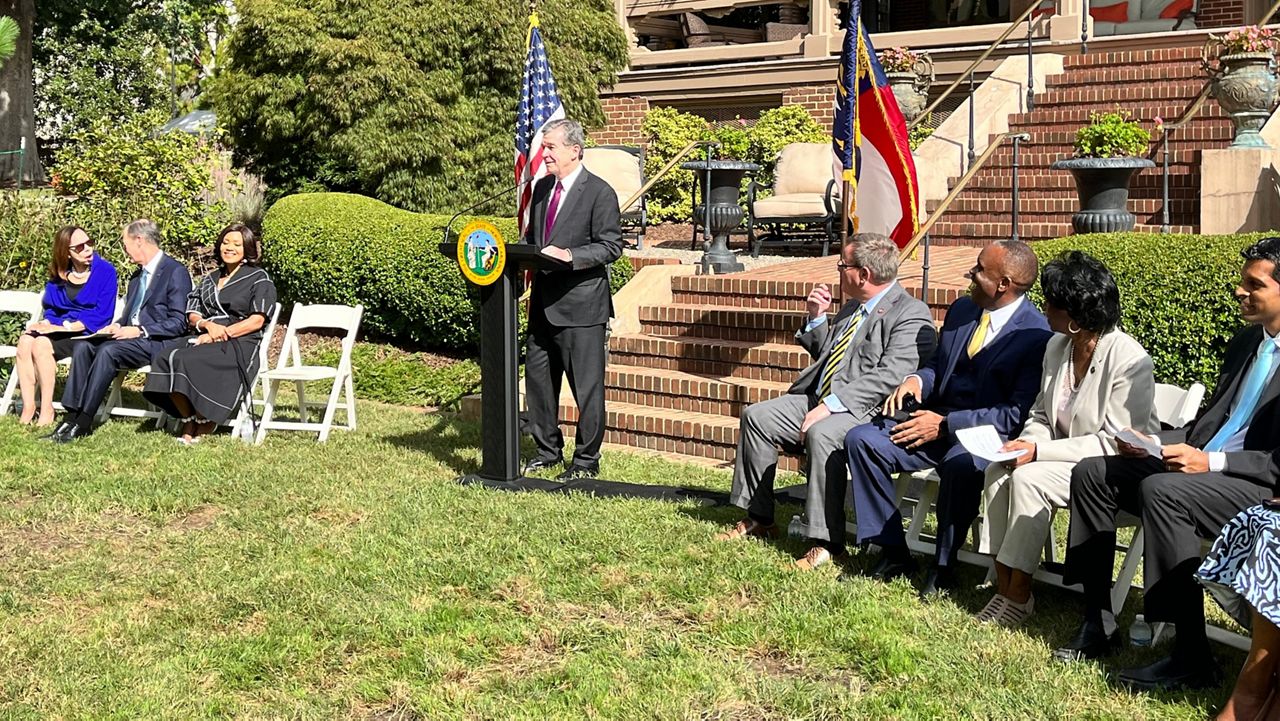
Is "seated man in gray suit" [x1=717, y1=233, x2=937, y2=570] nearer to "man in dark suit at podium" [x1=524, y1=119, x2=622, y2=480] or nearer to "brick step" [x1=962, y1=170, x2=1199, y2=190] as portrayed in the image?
"man in dark suit at podium" [x1=524, y1=119, x2=622, y2=480]

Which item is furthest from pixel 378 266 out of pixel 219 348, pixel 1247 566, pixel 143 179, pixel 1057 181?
pixel 1247 566

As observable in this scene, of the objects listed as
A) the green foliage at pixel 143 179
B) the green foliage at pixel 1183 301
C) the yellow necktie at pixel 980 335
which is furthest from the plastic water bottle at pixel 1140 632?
the green foliage at pixel 143 179

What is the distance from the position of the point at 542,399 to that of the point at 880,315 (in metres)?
2.40

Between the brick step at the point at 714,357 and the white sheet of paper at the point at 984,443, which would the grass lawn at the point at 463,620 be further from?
the brick step at the point at 714,357

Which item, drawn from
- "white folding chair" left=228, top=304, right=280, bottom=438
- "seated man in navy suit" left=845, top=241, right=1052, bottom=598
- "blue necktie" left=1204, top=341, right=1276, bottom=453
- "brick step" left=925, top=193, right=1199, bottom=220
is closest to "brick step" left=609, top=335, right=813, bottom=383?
"white folding chair" left=228, top=304, right=280, bottom=438

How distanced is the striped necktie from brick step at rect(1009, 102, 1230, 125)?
7.22m

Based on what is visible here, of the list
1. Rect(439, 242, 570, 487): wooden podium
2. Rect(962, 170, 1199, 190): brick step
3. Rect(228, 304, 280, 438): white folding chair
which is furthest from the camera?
Rect(962, 170, 1199, 190): brick step

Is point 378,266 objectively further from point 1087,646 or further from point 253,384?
point 1087,646

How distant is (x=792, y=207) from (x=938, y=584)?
29.4 feet

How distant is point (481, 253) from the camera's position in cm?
746

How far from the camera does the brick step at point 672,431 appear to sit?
28.3 feet

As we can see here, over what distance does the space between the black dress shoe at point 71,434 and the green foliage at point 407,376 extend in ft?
8.39

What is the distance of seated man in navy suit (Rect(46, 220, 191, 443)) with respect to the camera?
9.23m

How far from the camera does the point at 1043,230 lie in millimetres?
12164
